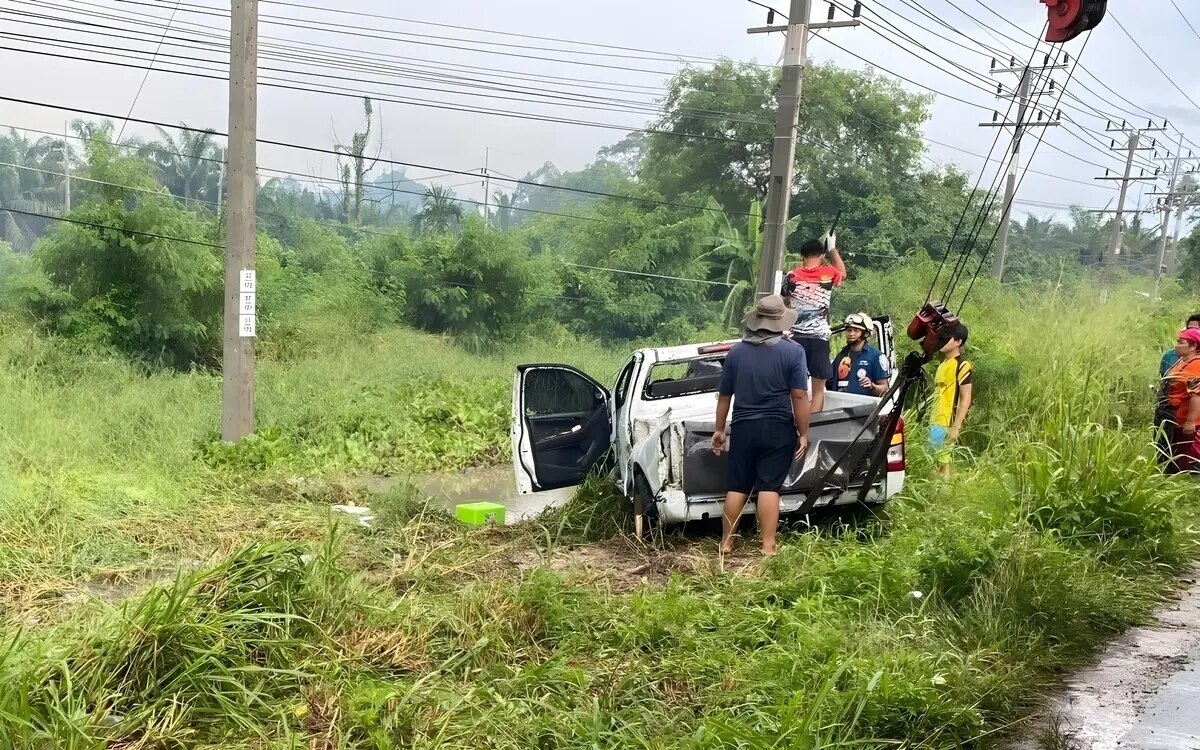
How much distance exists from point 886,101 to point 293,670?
27038 millimetres

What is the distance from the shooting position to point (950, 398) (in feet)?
24.3

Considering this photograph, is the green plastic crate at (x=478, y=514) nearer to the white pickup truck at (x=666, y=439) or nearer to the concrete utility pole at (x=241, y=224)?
the white pickup truck at (x=666, y=439)

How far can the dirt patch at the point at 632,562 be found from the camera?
17.8 ft

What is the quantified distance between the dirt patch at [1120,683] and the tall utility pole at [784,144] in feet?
19.8

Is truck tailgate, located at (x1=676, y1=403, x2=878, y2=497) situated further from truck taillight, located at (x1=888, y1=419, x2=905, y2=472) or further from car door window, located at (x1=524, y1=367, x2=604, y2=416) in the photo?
car door window, located at (x1=524, y1=367, x2=604, y2=416)

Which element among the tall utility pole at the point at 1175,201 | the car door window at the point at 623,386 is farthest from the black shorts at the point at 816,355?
the tall utility pole at the point at 1175,201

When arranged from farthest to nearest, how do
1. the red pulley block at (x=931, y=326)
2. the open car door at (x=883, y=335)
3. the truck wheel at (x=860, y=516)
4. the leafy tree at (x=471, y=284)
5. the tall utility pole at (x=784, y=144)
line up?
1. the leafy tree at (x=471, y=284)
2. the tall utility pole at (x=784, y=144)
3. the open car door at (x=883, y=335)
4. the truck wheel at (x=860, y=516)
5. the red pulley block at (x=931, y=326)

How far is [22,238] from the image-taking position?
1370cm

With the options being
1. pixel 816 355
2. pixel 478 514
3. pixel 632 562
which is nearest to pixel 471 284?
pixel 478 514

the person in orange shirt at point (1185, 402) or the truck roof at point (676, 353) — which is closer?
the truck roof at point (676, 353)

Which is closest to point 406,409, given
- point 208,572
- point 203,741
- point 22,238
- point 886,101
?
point 22,238

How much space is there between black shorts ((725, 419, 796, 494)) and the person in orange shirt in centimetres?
361

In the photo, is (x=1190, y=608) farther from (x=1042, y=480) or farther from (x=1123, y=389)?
(x=1123, y=389)

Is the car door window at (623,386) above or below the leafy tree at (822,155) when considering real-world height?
below
